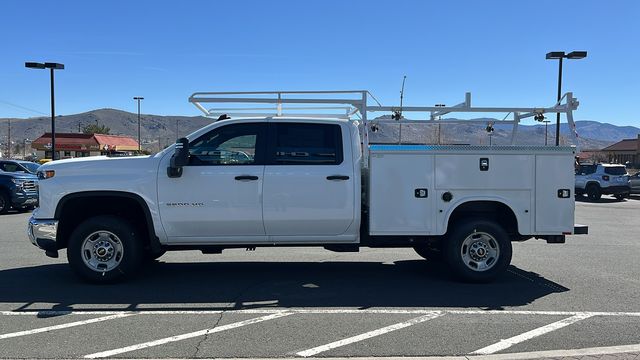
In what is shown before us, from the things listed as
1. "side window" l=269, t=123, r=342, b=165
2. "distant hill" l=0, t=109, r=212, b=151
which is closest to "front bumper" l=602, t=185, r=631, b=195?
"side window" l=269, t=123, r=342, b=165

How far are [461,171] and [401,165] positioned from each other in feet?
2.51

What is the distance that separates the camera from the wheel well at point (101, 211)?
6.71 metres

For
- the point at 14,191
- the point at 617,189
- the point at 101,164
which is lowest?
the point at 617,189

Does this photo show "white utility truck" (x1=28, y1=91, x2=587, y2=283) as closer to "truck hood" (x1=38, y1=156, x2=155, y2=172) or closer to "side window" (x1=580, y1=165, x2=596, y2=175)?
"truck hood" (x1=38, y1=156, x2=155, y2=172)

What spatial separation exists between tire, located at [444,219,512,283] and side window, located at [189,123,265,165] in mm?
2699

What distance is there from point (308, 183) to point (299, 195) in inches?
7.3

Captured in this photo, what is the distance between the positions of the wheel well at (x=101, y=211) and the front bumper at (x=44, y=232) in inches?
3.0

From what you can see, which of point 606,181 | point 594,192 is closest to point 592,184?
point 594,192

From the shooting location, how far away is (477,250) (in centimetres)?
714

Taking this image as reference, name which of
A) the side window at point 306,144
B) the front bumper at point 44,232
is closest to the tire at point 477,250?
the side window at point 306,144

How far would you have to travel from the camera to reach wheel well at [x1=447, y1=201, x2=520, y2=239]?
7.14 m

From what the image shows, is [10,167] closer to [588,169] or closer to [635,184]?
[588,169]

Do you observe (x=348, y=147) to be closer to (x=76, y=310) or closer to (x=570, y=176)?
(x=570, y=176)

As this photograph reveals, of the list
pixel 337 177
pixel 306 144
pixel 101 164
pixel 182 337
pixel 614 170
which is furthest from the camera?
pixel 614 170
